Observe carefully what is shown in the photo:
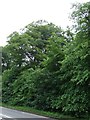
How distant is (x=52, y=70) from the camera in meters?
24.6

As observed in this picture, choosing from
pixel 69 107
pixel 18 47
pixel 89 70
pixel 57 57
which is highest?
pixel 18 47

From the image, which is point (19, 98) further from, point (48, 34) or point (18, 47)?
point (48, 34)

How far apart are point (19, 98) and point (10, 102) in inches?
88.6

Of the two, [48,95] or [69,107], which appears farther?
[48,95]

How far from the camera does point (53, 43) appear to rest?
2508 cm

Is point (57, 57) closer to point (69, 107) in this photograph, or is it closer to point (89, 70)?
point (69, 107)

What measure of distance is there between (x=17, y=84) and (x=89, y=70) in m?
17.4

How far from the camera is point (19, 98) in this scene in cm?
3094

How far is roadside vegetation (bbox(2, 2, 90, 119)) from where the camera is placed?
16.1 meters

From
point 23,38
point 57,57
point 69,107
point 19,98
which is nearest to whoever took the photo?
point 69,107

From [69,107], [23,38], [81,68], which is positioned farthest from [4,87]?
[81,68]

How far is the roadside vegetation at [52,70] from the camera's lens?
1609cm

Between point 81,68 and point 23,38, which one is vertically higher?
point 23,38

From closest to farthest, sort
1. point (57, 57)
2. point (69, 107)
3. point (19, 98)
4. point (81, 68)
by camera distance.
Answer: point (81, 68) < point (69, 107) < point (57, 57) < point (19, 98)
